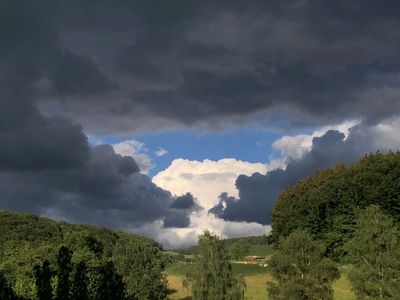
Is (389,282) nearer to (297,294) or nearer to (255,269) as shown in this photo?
(297,294)

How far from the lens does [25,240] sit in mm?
198250

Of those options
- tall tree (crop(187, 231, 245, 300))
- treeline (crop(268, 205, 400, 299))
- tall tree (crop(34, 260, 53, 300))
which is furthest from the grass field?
tall tree (crop(34, 260, 53, 300))

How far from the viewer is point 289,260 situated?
97.4 meters

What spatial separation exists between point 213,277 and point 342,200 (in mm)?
54145

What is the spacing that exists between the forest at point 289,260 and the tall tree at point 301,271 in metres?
0.15

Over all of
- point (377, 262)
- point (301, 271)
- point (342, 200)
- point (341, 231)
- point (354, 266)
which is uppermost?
point (342, 200)

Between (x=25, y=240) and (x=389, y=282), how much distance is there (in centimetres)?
13570

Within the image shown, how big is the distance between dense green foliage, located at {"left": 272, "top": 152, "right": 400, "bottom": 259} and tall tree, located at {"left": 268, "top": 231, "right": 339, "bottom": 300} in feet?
153

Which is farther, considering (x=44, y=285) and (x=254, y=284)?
(x=254, y=284)

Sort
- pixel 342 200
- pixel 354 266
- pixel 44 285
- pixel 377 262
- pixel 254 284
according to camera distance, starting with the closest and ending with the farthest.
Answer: pixel 44 285
pixel 377 262
pixel 354 266
pixel 254 284
pixel 342 200

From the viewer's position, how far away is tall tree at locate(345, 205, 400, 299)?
89438mm

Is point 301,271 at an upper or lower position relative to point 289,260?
lower

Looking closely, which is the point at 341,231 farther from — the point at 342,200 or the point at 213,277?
the point at 213,277

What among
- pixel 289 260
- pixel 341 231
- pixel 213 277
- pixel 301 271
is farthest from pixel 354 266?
pixel 341 231
